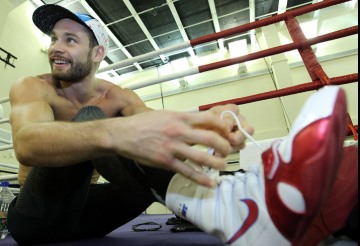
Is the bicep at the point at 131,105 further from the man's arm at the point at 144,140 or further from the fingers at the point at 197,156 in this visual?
the fingers at the point at 197,156

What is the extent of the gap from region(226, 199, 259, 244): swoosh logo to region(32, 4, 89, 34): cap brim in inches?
49.1

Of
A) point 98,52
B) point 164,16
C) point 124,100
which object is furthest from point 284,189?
point 164,16

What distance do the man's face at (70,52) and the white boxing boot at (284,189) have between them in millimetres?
960

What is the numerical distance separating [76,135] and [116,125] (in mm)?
88

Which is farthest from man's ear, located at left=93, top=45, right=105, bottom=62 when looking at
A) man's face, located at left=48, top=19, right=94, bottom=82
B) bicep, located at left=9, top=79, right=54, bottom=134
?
bicep, located at left=9, top=79, right=54, bottom=134

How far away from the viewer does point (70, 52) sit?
4.09 feet

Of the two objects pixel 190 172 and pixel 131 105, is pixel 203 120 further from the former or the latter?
pixel 131 105

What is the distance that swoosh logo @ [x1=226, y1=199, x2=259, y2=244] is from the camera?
1.45ft

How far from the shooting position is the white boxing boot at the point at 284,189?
34 centimetres

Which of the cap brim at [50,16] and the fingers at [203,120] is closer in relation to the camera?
the fingers at [203,120]

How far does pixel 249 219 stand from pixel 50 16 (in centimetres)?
133

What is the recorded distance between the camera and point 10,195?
1846 millimetres

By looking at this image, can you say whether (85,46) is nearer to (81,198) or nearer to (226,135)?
(81,198)

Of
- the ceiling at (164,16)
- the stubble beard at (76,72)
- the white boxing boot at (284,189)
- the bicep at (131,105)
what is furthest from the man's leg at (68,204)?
the ceiling at (164,16)
